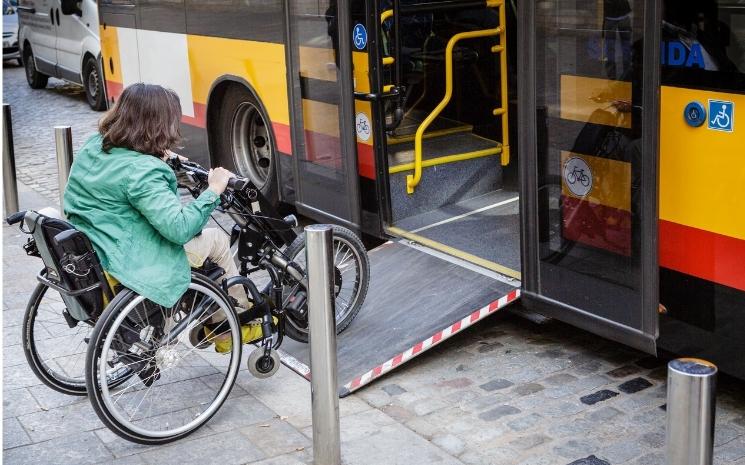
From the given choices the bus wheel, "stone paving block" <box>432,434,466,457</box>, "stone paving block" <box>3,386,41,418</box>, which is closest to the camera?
"stone paving block" <box>432,434,466,457</box>

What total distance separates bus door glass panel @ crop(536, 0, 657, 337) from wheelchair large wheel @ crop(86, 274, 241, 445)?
65.4 inches

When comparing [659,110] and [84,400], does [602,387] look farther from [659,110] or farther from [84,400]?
[84,400]

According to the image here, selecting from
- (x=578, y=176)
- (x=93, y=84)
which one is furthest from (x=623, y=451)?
(x=93, y=84)

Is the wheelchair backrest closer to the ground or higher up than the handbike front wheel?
higher up

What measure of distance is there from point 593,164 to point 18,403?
2.96 meters

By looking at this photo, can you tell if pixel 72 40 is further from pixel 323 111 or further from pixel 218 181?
pixel 218 181

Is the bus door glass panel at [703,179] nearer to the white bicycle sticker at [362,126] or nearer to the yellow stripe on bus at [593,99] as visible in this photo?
the yellow stripe on bus at [593,99]

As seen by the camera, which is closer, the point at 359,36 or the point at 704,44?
the point at 704,44

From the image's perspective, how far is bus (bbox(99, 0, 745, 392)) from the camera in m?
4.49

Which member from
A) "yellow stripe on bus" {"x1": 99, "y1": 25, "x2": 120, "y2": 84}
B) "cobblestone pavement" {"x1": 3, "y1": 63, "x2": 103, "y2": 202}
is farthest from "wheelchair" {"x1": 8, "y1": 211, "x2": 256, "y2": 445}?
"yellow stripe on bus" {"x1": 99, "y1": 25, "x2": 120, "y2": 84}

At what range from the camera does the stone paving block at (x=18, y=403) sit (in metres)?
4.97

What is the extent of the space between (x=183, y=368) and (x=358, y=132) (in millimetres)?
2028

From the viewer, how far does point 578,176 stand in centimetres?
504

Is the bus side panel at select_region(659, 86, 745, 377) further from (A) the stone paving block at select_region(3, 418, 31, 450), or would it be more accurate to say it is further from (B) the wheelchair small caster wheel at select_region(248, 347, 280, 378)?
(A) the stone paving block at select_region(3, 418, 31, 450)
